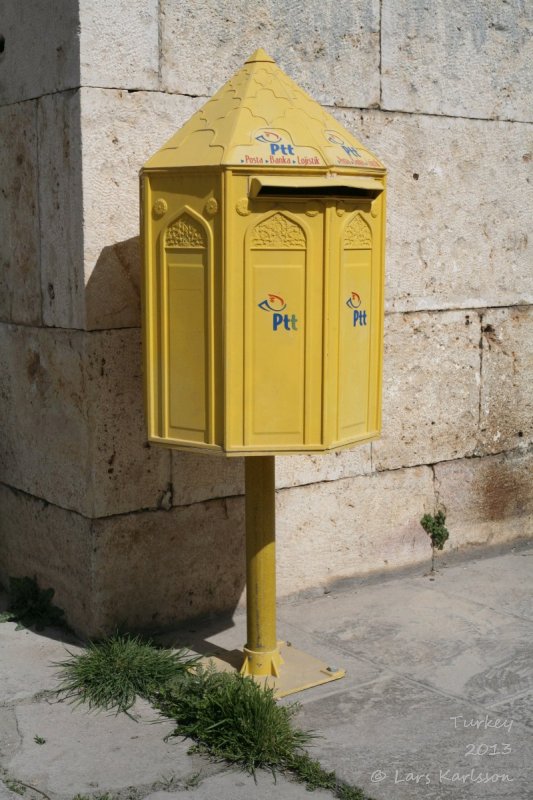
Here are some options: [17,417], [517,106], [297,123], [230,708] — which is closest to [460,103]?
[517,106]

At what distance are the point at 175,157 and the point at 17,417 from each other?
178 cm

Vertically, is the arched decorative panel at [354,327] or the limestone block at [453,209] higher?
the limestone block at [453,209]

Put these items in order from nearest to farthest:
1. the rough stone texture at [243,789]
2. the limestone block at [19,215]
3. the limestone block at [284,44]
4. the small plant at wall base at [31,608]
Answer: the rough stone texture at [243,789], the limestone block at [284,44], the limestone block at [19,215], the small plant at wall base at [31,608]

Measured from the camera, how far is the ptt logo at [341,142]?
3.86 metres

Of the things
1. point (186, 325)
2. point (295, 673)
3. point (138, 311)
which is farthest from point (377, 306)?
point (295, 673)

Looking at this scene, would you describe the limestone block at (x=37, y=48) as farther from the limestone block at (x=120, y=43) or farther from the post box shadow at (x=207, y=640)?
the post box shadow at (x=207, y=640)

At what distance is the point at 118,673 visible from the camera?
418cm

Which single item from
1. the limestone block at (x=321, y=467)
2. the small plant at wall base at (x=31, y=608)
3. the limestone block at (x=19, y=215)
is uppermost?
the limestone block at (x=19, y=215)

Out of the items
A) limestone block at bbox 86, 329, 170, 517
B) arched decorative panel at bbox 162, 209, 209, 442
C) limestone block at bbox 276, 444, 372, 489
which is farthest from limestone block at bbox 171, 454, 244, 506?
arched decorative panel at bbox 162, 209, 209, 442

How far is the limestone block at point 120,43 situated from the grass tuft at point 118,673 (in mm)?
2386

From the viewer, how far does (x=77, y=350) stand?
4.45 m

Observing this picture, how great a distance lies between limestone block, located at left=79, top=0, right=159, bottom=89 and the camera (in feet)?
13.9

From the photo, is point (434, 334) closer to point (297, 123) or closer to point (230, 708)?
point (297, 123)

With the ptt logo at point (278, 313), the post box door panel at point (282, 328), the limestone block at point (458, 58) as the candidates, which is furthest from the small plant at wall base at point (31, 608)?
the limestone block at point (458, 58)
